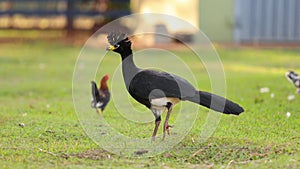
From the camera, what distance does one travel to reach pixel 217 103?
6.14 m

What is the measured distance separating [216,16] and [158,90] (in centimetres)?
1198

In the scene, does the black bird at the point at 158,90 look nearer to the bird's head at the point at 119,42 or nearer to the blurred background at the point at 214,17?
the bird's head at the point at 119,42

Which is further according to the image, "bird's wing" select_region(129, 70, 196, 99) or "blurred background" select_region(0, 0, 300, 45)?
"blurred background" select_region(0, 0, 300, 45)

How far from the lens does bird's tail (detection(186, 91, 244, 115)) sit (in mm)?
6094

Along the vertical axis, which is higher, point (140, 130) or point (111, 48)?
point (111, 48)

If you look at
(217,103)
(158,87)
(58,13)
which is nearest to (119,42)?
(158,87)

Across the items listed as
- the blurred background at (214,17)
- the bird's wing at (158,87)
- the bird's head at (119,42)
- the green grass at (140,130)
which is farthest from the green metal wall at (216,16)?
the bird's wing at (158,87)

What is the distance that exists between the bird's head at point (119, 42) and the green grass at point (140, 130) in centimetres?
91

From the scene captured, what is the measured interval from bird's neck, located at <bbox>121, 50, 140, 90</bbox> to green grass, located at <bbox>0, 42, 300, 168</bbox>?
68 centimetres

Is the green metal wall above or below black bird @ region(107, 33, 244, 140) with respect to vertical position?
below

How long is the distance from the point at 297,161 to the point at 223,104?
2.98 feet

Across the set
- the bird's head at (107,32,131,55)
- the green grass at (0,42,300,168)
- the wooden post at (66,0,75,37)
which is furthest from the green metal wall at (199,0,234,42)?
the bird's head at (107,32,131,55)

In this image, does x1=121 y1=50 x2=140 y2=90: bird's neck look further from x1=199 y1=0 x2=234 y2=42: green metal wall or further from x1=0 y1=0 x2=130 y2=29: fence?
x1=0 y1=0 x2=130 y2=29: fence

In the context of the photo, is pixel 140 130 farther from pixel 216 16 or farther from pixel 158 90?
pixel 216 16
